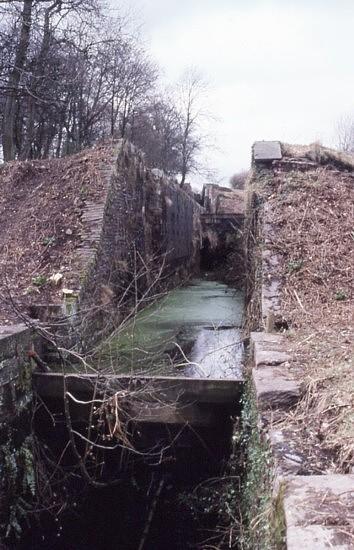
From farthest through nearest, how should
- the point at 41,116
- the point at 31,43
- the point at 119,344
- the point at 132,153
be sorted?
the point at 41,116 → the point at 31,43 → the point at 132,153 → the point at 119,344

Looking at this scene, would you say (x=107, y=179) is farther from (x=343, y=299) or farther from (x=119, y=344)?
(x=343, y=299)

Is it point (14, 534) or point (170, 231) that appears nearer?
point (14, 534)

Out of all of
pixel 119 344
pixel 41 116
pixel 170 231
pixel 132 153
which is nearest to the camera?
pixel 119 344

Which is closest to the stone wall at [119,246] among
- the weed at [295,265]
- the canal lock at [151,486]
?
the canal lock at [151,486]

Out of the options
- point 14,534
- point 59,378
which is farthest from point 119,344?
point 14,534

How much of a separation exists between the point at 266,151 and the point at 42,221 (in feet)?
13.8

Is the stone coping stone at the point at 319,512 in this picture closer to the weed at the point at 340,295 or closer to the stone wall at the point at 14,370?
the stone wall at the point at 14,370

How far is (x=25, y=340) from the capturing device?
5.76 metres

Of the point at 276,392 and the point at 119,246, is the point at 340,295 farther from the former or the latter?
the point at 119,246

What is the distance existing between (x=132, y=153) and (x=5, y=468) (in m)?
6.84

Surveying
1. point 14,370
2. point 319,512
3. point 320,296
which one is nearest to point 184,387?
point 14,370

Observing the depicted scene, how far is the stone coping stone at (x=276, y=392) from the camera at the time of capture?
12.9ft

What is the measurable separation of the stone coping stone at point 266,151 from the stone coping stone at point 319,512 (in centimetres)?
758

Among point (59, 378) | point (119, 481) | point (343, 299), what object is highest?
point (343, 299)
